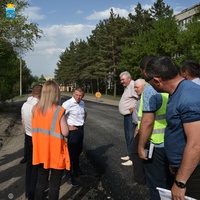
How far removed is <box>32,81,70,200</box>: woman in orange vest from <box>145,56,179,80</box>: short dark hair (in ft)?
4.91

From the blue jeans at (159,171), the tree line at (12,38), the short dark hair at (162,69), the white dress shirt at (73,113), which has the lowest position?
the blue jeans at (159,171)

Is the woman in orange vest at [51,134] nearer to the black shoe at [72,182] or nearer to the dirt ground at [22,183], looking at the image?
the dirt ground at [22,183]

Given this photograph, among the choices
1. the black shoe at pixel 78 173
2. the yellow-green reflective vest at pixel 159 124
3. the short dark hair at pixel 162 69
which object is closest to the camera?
the short dark hair at pixel 162 69

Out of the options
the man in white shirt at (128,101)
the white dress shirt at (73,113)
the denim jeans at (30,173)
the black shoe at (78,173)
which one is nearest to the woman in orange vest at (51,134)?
the denim jeans at (30,173)

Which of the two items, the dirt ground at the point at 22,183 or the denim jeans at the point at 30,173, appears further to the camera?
the dirt ground at the point at 22,183

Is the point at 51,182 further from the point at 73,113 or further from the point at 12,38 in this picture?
the point at 12,38

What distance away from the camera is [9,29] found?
17.1m

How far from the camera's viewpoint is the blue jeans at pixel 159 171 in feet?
10.2

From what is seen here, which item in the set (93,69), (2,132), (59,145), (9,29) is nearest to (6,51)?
(9,29)

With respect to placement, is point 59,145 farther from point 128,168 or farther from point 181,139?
point 128,168

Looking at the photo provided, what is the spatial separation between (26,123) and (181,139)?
3.01m

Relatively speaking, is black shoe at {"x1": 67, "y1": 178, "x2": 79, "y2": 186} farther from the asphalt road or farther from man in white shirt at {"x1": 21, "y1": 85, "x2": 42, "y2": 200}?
man in white shirt at {"x1": 21, "y1": 85, "x2": 42, "y2": 200}

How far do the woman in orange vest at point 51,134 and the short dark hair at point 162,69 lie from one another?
4.91 ft

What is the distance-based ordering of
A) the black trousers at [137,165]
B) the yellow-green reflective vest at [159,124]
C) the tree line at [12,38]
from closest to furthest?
1. the yellow-green reflective vest at [159,124]
2. the black trousers at [137,165]
3. the tree line at [12,38]
